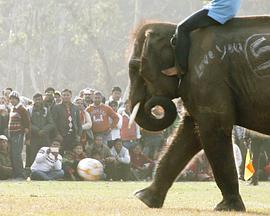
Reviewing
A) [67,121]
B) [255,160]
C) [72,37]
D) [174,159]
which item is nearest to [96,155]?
[67,121]

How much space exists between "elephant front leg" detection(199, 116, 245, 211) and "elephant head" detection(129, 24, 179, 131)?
64cm

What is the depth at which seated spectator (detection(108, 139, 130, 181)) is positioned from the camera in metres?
23.7

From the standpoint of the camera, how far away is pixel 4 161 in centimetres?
2320

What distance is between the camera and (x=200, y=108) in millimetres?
11039

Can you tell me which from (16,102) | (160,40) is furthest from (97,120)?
(160,40)

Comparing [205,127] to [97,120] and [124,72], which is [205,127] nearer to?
[97,120]

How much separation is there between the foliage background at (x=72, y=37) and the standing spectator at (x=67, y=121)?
35.7 meters

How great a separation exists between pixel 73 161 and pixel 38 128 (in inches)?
53.0

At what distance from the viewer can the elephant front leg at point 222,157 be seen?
11.0 metres

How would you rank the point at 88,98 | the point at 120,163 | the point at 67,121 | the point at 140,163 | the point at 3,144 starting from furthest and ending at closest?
the point at 88,98 < the point at 140,163 < the point at 67,121 < the point at 120,163 < the point at 3,144

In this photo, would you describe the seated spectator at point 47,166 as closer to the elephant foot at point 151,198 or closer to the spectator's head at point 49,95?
the spectator's head at point 49,95

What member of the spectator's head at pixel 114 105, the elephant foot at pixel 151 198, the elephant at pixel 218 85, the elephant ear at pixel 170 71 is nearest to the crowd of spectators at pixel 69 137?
the spectator's head at pixel 114 105

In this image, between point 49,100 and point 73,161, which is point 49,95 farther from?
point 73,161

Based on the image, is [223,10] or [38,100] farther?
[38,100]
